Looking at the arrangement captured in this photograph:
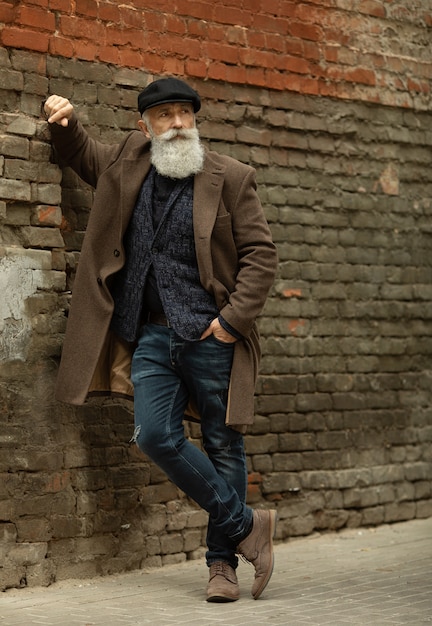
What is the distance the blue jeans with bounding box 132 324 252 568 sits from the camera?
5.09 metres

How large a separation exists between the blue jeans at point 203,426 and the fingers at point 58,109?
1031 mm

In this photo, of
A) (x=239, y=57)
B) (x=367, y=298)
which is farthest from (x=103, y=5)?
(x=367, y=298)

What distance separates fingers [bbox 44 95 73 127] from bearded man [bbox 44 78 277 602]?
0.03ft

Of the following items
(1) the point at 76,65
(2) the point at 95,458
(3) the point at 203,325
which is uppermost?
(1) the point at 76,65

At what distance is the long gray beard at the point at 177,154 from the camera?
5191mm

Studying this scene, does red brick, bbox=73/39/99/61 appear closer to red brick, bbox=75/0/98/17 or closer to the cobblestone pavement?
red brick, bbox=75/0/98/17

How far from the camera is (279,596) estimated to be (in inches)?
206

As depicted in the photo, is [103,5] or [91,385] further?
[103,5]

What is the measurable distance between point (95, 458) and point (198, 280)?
1122mm

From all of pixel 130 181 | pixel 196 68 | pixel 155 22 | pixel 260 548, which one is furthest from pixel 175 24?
pixel 260 548

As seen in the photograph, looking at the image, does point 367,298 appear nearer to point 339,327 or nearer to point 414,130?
point 339,327

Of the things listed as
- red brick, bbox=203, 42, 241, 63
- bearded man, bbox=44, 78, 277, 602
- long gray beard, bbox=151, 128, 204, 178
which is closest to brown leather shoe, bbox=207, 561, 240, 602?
bearded man, bbox=44, 78, 277, 602

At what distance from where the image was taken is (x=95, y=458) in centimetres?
575

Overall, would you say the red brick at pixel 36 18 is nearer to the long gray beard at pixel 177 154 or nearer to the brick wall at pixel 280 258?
the brick wall at pixel 280 258
